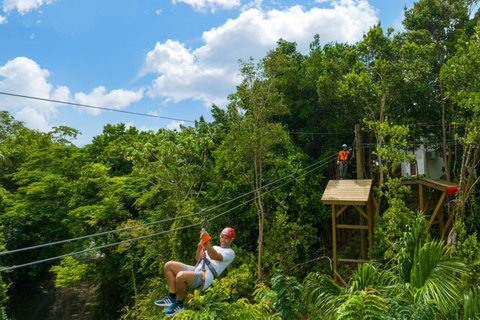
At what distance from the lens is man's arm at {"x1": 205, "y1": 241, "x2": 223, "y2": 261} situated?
15.5 ft

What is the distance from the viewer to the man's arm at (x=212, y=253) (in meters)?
4.72

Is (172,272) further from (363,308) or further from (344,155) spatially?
(344,155)

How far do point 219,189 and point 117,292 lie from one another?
22.0 feet

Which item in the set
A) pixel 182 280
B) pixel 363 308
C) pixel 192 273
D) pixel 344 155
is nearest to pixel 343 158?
pixel 344 155

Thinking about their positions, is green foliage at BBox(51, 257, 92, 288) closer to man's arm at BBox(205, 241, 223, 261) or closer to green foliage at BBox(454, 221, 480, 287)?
man's arm at BBox(205, 241, 223, 261)

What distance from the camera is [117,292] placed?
52.5 feet

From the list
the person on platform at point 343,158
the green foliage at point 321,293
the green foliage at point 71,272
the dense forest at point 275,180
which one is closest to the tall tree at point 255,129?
the dense forest at point 275,180

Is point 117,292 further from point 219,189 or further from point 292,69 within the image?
point 292,69

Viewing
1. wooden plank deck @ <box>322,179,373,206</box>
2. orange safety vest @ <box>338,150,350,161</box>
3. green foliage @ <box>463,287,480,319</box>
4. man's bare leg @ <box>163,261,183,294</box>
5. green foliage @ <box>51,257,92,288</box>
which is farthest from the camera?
green foliage @ <box>51,257,92,288</box>

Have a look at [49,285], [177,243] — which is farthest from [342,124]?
[49,285]

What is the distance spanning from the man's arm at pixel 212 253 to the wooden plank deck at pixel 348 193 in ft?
20.8

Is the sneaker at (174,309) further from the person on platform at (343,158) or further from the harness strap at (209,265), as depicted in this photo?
the person on platform at (343,158)

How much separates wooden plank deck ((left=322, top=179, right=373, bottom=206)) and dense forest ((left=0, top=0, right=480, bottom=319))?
2.08ft

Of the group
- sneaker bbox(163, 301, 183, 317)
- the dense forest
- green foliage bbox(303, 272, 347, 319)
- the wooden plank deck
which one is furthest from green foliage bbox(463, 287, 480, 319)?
the wooden plank deck
